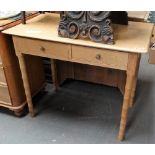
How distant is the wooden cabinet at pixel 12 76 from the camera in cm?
135

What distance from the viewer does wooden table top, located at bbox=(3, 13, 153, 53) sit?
104cm

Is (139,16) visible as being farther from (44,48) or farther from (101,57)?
(44,48)

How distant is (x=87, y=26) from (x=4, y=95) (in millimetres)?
847

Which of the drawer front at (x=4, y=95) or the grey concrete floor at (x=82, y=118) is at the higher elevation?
the drawer front at (x=4, y=95)

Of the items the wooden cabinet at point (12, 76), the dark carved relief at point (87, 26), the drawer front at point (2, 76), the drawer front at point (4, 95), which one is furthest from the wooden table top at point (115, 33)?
the drawer front at point (4, 95)

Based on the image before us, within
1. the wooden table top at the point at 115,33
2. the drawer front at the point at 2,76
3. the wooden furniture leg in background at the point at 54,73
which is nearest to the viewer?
the wooden table top at the point at 115,33

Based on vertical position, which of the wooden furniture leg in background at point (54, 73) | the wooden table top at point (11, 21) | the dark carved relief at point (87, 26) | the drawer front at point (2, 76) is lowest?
the wooden furniture leg in background at point (54, 73)

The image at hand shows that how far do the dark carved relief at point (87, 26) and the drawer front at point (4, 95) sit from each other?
646mm

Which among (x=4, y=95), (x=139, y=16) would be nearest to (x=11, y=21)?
(x=4, y=95)

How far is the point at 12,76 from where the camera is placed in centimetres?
145

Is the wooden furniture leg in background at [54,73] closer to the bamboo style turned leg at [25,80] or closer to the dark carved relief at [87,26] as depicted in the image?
the bamboo style turned leg at [25,80]

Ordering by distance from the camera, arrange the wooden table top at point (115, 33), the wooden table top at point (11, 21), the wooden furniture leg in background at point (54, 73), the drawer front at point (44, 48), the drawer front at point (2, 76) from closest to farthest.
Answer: the wooden table top at point (115, 33) → the drawer front at point (44, 48) → the wooden table top at point (11, 21) → the drawer front at point (2, 76) → the wooden furniture leg in background at point (54, 73)
